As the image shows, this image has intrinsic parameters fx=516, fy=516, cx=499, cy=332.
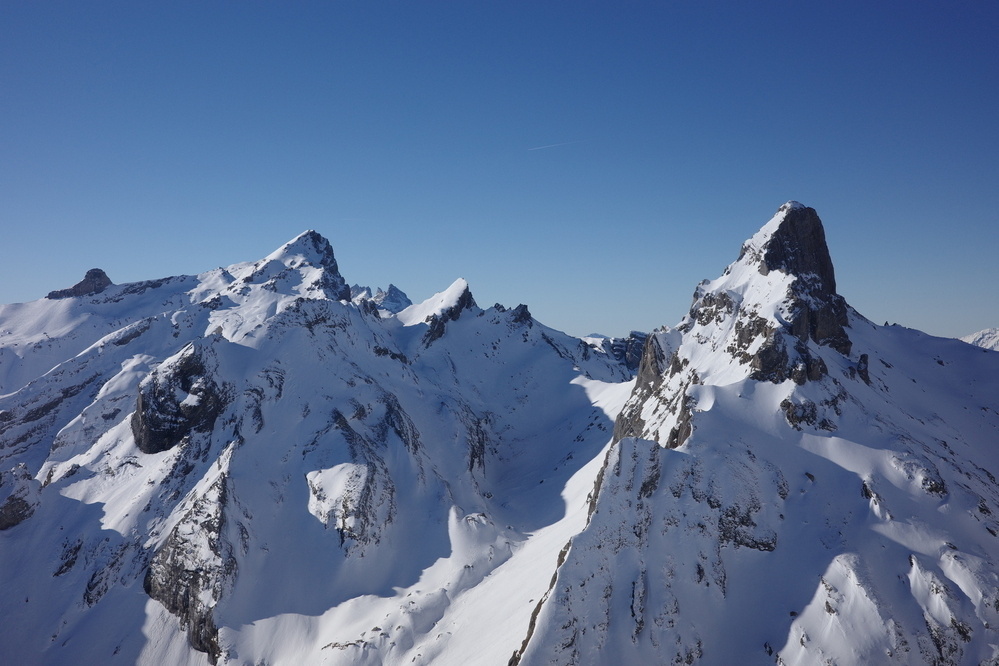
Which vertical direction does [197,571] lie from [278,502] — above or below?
below

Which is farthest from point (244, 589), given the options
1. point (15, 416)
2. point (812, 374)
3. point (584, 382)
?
point (584, 382)

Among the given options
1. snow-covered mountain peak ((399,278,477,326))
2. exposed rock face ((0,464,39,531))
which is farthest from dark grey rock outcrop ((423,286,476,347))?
exposed rock face ((0,464,39,531))

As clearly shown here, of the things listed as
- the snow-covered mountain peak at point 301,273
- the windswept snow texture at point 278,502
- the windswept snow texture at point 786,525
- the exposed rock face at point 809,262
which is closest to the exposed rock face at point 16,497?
the windswept snow texture at point 278,502

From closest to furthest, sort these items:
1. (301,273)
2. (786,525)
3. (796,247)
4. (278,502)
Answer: (786,525) < (278,502) < (796,247) < (301,273)

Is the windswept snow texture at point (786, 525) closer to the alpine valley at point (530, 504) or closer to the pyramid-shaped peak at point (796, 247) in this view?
the alpine valley at point (530, 504)

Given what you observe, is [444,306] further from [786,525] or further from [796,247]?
[786,525]

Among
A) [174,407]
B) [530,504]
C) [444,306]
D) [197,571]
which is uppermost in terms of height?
[444,306]

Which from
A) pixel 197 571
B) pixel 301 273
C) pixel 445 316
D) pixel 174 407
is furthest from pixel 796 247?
pixel 301 273
